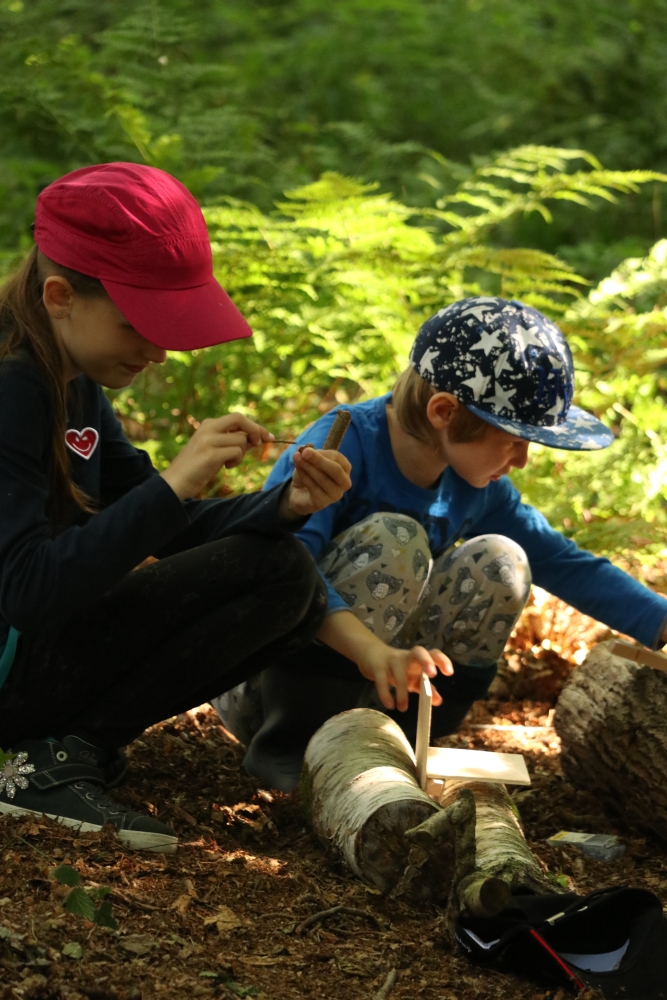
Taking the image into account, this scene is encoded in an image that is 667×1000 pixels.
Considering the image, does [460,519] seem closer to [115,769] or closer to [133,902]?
[115,769]

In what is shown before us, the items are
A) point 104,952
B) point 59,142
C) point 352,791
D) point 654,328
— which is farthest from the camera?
point 59,142

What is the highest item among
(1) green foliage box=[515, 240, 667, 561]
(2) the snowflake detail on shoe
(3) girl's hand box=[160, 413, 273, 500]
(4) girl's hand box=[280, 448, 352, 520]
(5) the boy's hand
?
(3) girl's hand box=[160, 413, 273, 500]

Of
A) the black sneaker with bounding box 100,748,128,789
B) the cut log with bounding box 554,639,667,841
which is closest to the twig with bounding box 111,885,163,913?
the black sneaker with bounding box 100,748,128,789

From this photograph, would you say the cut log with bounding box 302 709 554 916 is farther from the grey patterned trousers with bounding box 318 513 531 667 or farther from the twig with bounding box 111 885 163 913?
the twig with bounding box 111 885 163 913

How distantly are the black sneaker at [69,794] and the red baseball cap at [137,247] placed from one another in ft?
3.37

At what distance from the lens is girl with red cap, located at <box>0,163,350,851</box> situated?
2.13m

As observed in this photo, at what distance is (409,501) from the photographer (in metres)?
3.02

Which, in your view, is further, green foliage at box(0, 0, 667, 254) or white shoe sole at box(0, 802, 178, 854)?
green foliage at box(0, 0, 667, 254)

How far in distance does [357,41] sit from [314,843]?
29.0 feet

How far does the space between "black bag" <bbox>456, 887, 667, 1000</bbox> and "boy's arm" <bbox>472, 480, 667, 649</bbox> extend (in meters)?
1.10

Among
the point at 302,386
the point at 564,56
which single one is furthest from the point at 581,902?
the point at 564,56

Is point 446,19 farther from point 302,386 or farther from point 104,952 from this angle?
point 104,952

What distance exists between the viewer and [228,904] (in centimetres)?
204

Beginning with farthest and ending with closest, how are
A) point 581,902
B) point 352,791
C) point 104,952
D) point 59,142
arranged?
point 59,142 → point 352,791 → point 581,902 → point 104,952
